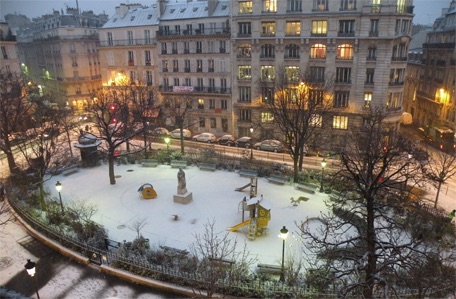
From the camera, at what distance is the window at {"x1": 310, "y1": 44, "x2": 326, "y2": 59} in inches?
1724

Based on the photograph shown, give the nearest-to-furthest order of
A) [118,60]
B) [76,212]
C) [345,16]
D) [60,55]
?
[76,212] < [345,16] < [118,60] < [60,55]

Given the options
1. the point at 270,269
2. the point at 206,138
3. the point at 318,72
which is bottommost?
the point at 206,138

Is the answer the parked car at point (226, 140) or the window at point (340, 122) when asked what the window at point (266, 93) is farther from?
the window at point (340, 122)

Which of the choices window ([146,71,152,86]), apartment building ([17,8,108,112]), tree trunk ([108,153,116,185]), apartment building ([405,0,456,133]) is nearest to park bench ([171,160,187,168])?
tree trunk ([108,153,116,185])

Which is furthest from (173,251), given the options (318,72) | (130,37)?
(130,37)

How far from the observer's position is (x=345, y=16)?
41438mm

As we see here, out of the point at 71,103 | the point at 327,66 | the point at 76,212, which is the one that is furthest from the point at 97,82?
the point at 76,212

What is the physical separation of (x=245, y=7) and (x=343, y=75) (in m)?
16.1

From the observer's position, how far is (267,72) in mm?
47625

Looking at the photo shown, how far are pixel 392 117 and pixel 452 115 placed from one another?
9490 millimetres

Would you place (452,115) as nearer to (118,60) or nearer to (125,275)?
(125,275)

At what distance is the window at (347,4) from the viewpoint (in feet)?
135

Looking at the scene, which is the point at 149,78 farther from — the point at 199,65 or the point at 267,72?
the point at 267,72

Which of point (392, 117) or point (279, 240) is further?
point (392, 117)
